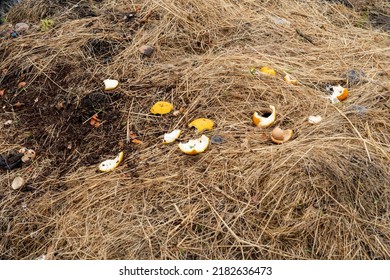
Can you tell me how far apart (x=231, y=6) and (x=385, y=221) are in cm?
254

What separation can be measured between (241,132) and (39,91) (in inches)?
66.9

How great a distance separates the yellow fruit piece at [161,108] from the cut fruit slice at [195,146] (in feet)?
1.23

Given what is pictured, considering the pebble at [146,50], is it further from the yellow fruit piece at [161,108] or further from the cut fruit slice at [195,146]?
the cut fruit slice at [195,146]

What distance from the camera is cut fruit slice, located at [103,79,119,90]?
310 cm

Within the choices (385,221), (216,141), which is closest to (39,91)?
(216,141)

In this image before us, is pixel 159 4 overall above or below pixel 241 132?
above

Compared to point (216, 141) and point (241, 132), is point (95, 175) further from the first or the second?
point (241, 132)

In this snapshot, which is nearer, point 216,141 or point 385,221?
point 385,221

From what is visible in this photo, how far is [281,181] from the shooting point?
2.35 meters

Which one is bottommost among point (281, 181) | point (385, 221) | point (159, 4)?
point (385, 221)

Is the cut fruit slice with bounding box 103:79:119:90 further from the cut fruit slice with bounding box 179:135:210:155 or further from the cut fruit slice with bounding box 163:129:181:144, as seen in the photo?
the cut fruit slice with bounding box 179:135:210:155

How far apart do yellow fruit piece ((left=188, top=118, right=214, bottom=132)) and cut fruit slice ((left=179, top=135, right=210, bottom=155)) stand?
0.33 feet

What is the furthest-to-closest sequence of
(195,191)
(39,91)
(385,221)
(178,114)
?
(39,91), (178,114), (195,191), (385,221)

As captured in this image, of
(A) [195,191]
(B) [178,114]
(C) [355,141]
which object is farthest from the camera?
(B) [178,114]
